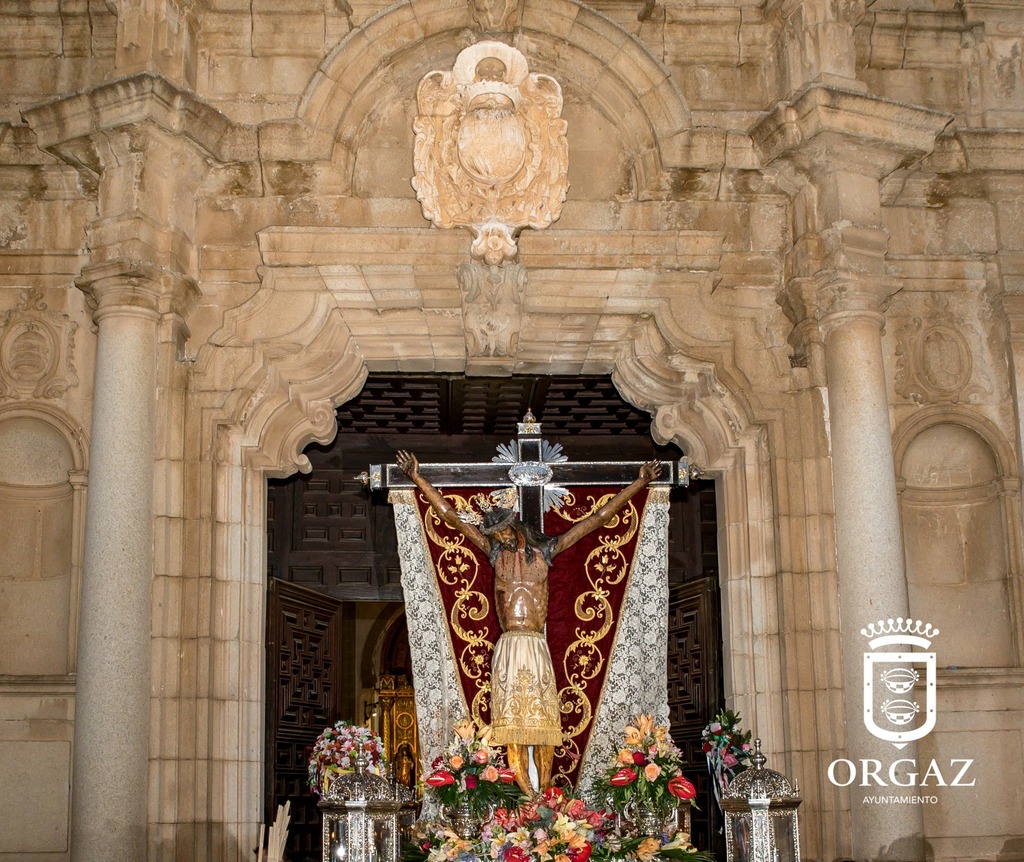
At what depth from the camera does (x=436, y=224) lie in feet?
28.8

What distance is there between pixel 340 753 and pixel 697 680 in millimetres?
2463

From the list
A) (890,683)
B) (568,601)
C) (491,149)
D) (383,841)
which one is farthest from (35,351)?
(890,683)

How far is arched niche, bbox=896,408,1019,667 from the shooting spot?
8.76m

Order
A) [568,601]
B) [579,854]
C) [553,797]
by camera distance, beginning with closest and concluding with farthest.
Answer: [579,854]
[553,797]
[568,601]

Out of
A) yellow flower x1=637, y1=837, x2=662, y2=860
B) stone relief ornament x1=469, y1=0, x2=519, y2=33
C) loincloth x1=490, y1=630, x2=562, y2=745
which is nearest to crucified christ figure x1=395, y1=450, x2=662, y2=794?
loincloth x1=490, y1=630, x2=562, y2=745

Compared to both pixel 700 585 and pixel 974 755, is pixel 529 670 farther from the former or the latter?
pixel 974 755

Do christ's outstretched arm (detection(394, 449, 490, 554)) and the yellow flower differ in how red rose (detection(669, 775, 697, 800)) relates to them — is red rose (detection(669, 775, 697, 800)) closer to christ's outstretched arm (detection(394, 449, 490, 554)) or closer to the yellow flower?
the yellow flower

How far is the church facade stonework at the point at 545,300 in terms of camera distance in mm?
8180

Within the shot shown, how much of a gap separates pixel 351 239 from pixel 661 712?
3585mm

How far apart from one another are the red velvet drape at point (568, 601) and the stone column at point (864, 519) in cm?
202

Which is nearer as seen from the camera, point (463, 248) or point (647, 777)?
point (647, 777)

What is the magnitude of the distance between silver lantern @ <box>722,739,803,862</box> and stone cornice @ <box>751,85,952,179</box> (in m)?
3.53

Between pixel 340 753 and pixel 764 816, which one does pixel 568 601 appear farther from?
pixel 764 816

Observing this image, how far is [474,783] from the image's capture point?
24.2 ft
